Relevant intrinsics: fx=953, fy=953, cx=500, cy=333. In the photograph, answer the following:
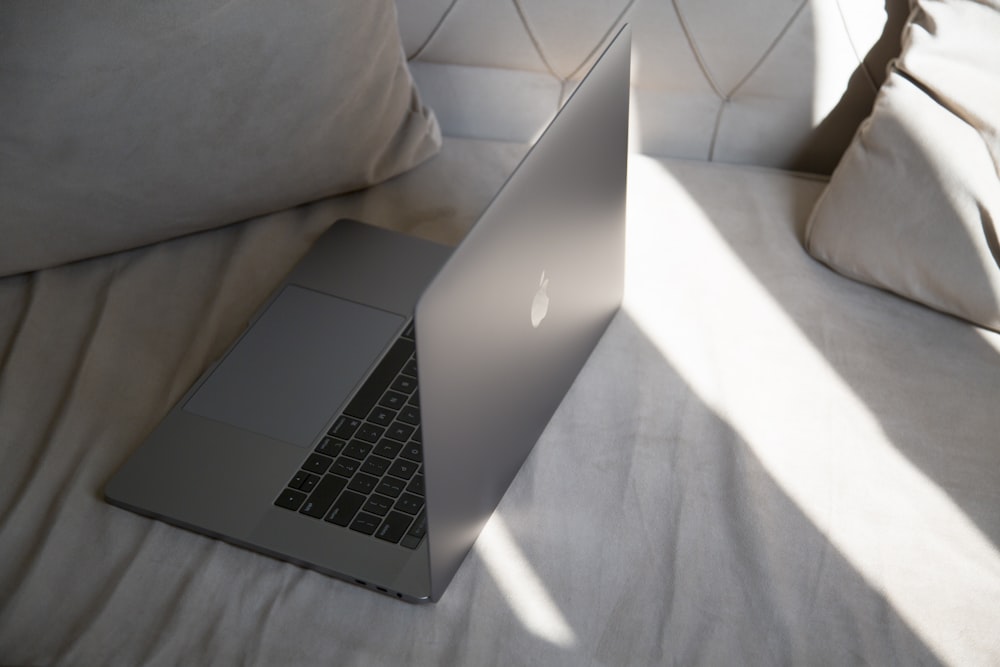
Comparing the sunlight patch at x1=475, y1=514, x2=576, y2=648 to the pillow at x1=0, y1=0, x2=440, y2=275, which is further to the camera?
the pillow at x1=0, y1=0, x2=440, y2=275

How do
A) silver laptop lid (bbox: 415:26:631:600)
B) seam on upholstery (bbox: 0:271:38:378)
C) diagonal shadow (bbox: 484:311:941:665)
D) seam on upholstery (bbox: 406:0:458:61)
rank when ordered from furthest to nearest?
1. seam on upholstery (bbox: 406:0:458:61)
2. seam on upholstery (bbox: 0:271:38:378)
3. diagonal shadow (bbox: 484:311:941:665)
4. silver laptop lid (bbox: 415:26:631:600)

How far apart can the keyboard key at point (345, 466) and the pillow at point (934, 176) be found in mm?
612

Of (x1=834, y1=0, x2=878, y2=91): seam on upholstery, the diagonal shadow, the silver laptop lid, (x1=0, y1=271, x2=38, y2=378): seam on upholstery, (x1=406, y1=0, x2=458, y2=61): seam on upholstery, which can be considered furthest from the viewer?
(x1=406, y1=0, x2=458, y2=61): seam on upholstery

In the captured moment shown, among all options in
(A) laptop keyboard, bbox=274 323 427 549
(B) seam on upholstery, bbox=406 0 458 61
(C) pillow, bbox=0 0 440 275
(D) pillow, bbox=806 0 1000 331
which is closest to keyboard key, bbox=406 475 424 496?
(A) laptop keyboard, bbox=274 323 427 549

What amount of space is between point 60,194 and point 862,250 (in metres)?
0.89

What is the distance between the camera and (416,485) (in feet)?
2.92

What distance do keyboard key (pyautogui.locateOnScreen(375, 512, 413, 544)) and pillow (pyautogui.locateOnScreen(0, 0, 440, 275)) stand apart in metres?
0.48

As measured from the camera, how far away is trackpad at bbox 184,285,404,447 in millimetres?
969

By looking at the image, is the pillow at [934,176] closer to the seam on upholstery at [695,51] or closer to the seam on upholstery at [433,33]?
the seam on upholstery at [695,51]

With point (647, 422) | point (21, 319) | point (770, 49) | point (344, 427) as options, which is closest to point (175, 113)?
point (21, 319)

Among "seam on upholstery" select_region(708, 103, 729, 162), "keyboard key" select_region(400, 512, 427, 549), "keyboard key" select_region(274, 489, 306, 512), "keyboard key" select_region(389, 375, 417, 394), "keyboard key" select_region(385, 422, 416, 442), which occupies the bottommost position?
"keyboard key" select_region(274, 489, 306, 512)

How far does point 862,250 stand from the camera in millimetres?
1089

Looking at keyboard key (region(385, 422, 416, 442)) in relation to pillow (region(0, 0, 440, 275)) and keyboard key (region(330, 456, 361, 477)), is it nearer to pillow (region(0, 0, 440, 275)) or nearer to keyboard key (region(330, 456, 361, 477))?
keyboard key (region(330, 456, 361, 477))

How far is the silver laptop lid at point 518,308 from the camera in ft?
2.25
